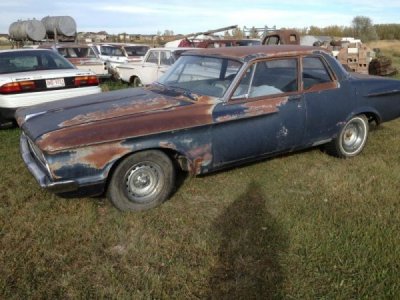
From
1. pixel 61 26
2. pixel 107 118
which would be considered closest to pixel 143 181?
pixel 107 118

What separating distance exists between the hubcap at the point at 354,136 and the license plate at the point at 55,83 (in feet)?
14.9

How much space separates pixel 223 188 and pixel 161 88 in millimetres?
1433

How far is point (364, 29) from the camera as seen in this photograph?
5362 centimetres

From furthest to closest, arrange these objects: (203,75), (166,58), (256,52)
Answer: (166,58) → (203,75) → (256,52)

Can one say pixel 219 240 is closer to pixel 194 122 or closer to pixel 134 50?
pixel 194 122

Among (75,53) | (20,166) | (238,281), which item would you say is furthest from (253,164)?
(75,53)

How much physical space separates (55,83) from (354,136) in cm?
474

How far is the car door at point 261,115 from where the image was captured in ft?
14.0

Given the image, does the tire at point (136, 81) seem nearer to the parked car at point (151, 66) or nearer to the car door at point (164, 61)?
the parked car at point (151, 66)

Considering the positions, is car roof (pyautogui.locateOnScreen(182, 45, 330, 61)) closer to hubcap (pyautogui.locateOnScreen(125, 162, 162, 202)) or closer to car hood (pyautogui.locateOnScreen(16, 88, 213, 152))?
car hood (pyautogui.locateOnScreen(16, 88, 213, 152))

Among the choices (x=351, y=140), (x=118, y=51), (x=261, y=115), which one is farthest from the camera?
(x=118, y=51)

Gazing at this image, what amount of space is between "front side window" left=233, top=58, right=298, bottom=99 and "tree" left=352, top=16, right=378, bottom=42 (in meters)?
50.0

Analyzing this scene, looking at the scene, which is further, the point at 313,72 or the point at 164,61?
the point at 164,61

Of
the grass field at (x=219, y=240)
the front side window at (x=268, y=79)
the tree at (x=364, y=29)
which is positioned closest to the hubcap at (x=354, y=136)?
the grass field at (x=219, y=240)
